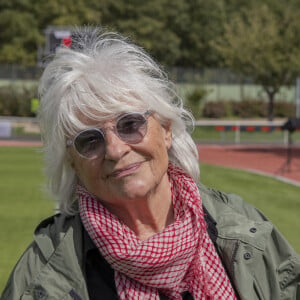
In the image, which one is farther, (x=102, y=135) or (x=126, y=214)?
(x=126, y=214)

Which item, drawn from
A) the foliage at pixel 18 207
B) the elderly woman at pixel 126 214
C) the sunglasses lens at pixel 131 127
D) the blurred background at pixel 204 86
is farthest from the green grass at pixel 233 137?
the sunglasses lens at pixel 131 127

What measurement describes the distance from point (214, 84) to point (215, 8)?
27.2 feet

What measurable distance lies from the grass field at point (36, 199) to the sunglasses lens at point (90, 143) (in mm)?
3884

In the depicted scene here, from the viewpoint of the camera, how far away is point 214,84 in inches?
1639

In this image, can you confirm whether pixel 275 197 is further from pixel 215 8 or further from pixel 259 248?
pixel 215 8

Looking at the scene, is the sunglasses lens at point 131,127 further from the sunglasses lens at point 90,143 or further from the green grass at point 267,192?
the green grass at point 267,192

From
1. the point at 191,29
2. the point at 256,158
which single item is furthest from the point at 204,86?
the point at 256,158

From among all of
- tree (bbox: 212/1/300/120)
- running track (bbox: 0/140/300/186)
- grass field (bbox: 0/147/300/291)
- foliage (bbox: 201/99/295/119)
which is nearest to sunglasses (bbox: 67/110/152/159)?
grass field (bbox: 0/147/300/291)

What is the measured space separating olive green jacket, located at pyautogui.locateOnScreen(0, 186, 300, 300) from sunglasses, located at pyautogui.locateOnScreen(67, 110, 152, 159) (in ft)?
0.93

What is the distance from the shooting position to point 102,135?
8.32 feet

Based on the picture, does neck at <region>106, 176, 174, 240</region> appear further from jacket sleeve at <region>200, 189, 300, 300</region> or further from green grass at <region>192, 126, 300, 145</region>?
green grass at <region>192, 126, 300, 145</region>

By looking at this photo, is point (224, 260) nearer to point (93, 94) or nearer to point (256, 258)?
point (256, 258)

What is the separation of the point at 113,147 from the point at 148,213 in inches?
12.2

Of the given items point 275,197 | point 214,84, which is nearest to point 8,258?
point 275,197
